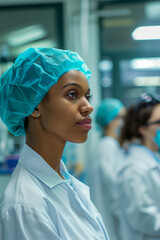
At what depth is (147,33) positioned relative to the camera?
397cm

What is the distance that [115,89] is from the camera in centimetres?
425

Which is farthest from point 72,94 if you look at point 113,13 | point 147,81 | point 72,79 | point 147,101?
point 147,81

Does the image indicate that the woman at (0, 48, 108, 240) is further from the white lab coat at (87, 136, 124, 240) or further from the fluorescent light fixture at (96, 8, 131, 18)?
the fluorescent light fixture at (96, 8, 131, 18)

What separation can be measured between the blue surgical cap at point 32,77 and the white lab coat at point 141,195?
3.21ft

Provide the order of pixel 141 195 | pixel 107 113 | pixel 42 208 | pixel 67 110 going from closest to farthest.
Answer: pixel 42 208 → pixel 67 110 → pixel 141 195 → pixel 107 113

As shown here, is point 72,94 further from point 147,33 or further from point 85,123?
point 147,33

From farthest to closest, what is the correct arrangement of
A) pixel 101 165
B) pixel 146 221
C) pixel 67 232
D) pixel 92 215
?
pixel 101 165, pixel 146 221, pixel 92 215, pixel 67 232

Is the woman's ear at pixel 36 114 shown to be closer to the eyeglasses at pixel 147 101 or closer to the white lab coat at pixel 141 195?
the white lab coat at pixel 141 195

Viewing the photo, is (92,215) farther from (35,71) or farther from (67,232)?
(35,71)

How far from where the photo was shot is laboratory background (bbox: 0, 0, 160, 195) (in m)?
4.04

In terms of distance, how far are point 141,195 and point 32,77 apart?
3.47 feet

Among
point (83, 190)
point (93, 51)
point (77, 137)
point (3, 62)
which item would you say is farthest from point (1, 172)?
point (93, 51)

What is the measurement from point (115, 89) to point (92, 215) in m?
3.37

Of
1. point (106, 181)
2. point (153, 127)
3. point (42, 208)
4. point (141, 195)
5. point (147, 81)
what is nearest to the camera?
point (42, 208)
